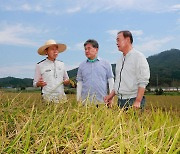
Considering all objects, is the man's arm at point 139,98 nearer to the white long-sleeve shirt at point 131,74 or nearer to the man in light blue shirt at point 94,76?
the white long-sleeve shirt at point 131,74

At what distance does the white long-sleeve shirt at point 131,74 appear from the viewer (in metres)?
5.00

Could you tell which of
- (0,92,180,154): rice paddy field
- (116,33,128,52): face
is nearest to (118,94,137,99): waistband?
(0,92,180,154): rice paddy field

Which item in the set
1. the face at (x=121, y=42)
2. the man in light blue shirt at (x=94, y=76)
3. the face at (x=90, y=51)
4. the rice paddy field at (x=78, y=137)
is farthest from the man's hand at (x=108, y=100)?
the face at (x=121, y=42)

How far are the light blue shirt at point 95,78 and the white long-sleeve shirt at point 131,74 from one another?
559 mm

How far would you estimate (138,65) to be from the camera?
505 cm

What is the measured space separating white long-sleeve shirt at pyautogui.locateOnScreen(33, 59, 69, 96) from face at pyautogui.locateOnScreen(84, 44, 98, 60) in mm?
489

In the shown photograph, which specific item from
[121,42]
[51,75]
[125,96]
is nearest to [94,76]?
[51,75]

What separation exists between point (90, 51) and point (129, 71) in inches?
34.5

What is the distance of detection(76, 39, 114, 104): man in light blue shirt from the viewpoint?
5750 mm

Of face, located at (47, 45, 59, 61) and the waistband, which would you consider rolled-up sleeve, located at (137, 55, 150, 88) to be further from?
face, located at (47, 45, 59, 61)

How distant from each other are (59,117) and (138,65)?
55.7 inches

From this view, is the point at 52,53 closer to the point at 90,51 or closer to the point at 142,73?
the point at 90,51

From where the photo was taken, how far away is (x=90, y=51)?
5.75 meters

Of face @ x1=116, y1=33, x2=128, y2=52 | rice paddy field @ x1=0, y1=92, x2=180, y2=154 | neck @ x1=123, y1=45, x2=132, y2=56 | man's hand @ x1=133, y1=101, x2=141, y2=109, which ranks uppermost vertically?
face @ x1=116, y1=33, x2=128, y2=52
